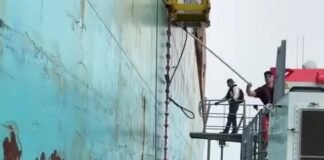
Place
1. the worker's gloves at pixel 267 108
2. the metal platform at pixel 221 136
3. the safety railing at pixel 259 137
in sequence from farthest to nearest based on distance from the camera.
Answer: the metal platform at pixel 221 136, the safety railing at pixel 259 137, the worker's gloves at pixel 267 108

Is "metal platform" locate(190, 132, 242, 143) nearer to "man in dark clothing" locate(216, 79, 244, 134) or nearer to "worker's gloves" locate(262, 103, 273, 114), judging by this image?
"man in dark clothing" locate(216, 79, 244, 134)

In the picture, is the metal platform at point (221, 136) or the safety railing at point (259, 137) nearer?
the safety railing at point (259, 137)

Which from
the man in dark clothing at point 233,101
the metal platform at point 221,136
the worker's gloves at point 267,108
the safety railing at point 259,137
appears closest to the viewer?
the worker's gloves at point 267,108

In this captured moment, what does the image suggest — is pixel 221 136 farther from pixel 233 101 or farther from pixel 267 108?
pixel 267 108

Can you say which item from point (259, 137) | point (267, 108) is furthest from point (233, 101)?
point (267, 108)

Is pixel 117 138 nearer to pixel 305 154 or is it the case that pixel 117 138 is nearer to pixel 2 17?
pixel 305 154

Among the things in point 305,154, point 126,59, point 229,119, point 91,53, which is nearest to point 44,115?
point 91,53

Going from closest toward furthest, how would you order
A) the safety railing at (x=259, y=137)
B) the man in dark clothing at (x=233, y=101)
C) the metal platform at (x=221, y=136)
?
the safety railing at (x=259, y=137)
the metal platform at (x=221, y=136)
the man in dark clothing at (x=233, y=101)

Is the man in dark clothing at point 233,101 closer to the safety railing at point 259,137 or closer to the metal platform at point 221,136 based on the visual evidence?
the metal platform at point 221,136

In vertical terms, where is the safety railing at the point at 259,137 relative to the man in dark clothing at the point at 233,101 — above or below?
below

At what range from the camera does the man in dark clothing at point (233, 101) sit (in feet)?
42.0

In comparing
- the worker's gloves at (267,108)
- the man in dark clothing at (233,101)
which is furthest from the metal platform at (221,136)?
the worker's gloves at (267,108)

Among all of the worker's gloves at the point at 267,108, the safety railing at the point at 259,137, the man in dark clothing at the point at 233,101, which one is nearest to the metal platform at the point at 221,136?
the man in dark clothing at the point at 233,101

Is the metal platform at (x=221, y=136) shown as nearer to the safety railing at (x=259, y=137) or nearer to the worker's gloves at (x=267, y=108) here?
the safety railing at (x=259, y=137)
